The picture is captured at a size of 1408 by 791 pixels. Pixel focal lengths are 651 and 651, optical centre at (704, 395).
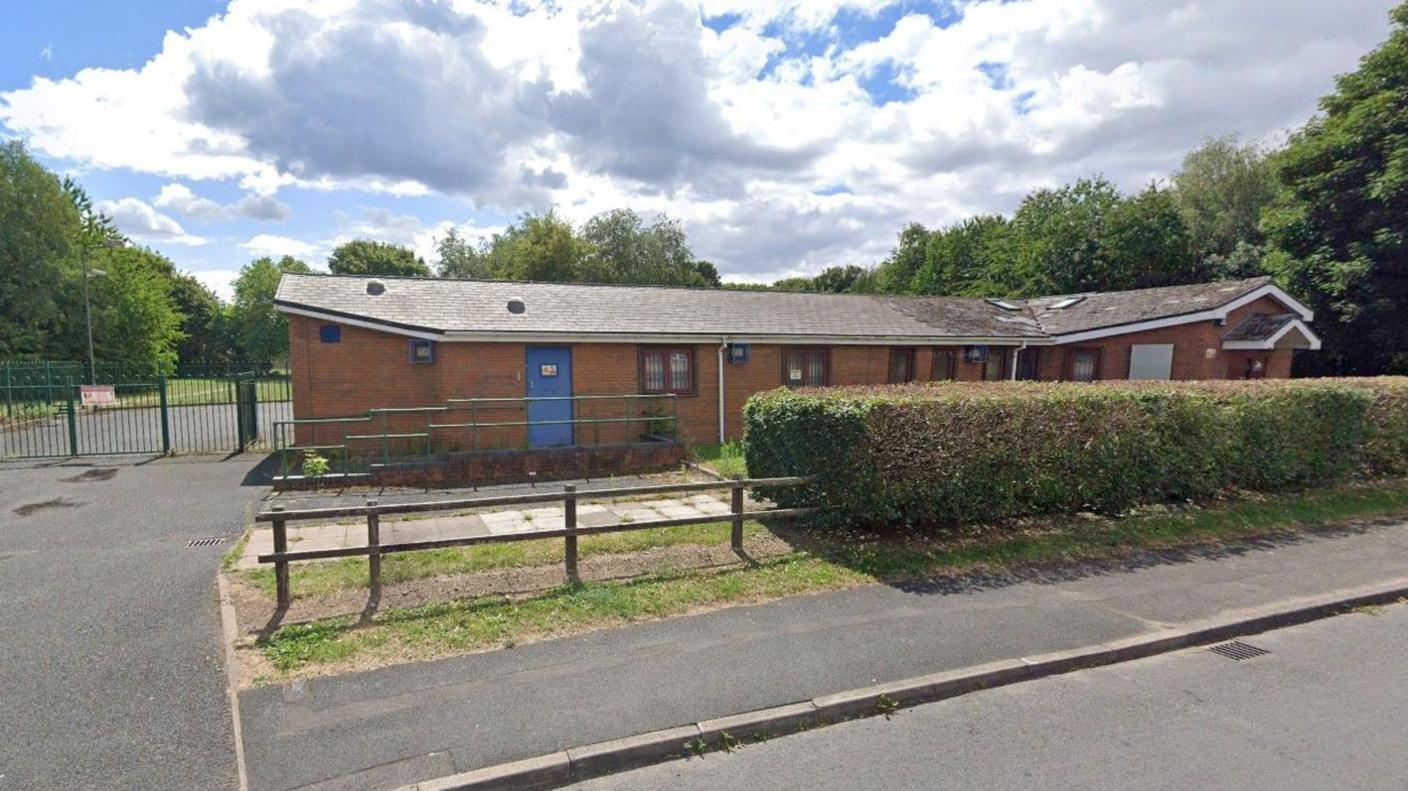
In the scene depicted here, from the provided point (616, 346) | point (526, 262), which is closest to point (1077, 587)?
point (616, 346)

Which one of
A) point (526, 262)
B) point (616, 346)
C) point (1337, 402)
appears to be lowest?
point (1337, 402)

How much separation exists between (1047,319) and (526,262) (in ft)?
104

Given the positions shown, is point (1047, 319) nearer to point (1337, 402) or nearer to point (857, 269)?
point (1337, 402)

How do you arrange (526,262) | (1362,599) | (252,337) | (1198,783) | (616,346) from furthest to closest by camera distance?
(252,337) → (526,262) → (616,346) → (1362,599) → (1198,783)

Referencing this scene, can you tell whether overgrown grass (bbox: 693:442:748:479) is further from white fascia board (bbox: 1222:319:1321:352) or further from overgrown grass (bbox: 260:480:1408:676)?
white fascia board (bbox: 1222:319:1321:352)

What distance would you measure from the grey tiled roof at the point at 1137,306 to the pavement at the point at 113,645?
20.4 meters

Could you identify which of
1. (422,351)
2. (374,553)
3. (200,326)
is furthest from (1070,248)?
(200,326)

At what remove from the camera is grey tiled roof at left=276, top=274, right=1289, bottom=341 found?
1384 centimetres

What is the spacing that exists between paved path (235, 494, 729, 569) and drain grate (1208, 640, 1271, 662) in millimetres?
4257

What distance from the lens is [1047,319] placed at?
2108 centimetres

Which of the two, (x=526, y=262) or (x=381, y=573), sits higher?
(x=526, y=262)

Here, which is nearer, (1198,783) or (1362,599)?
(1198,783)

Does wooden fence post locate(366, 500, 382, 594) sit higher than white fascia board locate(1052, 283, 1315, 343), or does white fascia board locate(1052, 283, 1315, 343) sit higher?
white fascia board locate(1052, 283, 1315, 343)

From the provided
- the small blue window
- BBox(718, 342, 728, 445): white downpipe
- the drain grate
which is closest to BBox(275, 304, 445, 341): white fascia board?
the small blue window
